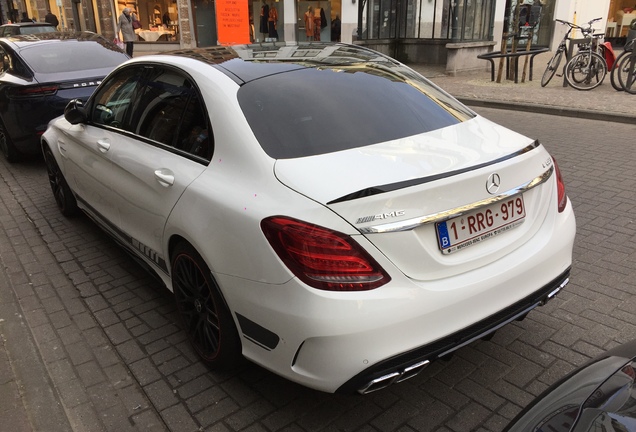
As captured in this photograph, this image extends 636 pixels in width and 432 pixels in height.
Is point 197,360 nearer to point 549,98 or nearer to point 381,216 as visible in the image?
point 381,216

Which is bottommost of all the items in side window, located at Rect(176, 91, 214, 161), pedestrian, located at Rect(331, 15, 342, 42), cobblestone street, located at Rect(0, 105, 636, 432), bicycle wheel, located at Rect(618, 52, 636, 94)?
cobblestone street, located at Rect(0, 105, 636, 432)

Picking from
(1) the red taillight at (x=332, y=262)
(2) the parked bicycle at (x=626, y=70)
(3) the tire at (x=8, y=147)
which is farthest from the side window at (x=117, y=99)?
(2) the parked bicycle at (x=626, y=70)

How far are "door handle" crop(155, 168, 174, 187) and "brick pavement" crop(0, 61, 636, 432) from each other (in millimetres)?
1026

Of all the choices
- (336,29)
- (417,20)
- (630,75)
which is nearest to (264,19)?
(336,29)

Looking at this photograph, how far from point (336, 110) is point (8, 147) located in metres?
6.43

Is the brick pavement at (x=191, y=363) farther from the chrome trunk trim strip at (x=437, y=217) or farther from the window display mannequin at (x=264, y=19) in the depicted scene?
the window display mannequin at (x=264, y=19)

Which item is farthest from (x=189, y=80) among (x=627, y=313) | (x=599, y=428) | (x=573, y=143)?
A: (x=573, y=143)

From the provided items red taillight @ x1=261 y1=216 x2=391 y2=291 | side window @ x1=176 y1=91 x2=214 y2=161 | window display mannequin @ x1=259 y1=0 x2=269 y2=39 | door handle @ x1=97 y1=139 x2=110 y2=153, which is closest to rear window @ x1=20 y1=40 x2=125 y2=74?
door handle @ x1=97 y1=139 x2=110 y2=153

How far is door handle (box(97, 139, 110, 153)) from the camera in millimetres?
3805

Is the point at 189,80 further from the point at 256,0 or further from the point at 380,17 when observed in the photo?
the point at 256,0

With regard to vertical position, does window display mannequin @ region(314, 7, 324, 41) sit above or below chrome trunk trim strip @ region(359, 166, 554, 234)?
above

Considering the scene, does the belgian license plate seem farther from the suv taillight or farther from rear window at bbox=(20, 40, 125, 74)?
rear window at bbox=(20, 40, 125, 74)

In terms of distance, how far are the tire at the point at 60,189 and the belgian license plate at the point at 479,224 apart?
4071mm

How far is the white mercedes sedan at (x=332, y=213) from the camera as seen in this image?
215 centimetres
